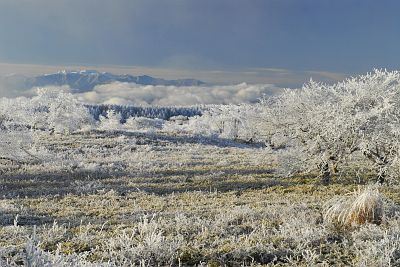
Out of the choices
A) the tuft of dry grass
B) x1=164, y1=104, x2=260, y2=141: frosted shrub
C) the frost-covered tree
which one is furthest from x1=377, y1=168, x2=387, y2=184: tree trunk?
x1=164, y1=104, x2=260, y2=141: frosted shrub

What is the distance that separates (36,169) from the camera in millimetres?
26203

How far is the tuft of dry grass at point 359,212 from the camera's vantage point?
10.0 metres

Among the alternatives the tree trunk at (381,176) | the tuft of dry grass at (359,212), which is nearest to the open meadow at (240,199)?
the tuft of dry grass at (359,212)

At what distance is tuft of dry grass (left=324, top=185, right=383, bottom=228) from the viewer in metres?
10.0

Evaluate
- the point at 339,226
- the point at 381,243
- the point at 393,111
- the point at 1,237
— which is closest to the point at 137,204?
the point at 1,237

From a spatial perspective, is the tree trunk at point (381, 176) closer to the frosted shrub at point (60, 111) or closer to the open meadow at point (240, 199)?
the open meadow at point (240, 199)

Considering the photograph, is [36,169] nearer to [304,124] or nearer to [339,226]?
[304,124]

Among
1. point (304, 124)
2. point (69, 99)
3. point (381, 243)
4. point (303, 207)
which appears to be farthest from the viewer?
point (69, 99)

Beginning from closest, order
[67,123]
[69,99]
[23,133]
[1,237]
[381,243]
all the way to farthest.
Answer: [381,243]
[1,237]
[23,133]
[67,123]
[69,99]

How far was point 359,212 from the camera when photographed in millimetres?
10094

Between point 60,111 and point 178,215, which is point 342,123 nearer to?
point 178,215

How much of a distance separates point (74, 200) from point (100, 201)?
4.25 feet

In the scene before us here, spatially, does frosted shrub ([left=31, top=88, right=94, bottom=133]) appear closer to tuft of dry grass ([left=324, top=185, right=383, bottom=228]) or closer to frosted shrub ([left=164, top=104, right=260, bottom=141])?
frosted shrub ([left=164, top=104, right=260, bottom=141])

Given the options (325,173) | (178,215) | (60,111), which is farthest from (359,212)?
(60,111)
